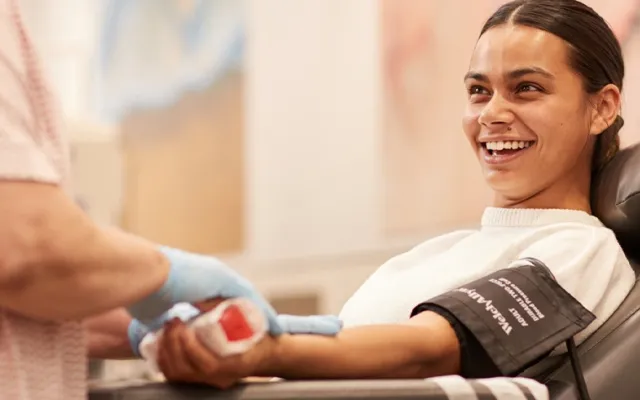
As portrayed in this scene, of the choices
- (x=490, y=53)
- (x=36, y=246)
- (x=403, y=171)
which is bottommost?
(x=403, y=171)

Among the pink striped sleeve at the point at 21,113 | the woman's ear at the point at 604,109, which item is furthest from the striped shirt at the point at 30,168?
the woman's ear at the point at 604,109

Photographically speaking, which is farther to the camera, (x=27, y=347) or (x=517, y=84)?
(x=517, y=84)

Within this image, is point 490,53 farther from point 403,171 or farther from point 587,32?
point 403,171

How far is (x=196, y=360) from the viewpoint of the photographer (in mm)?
1016

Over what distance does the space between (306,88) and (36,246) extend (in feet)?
9.40

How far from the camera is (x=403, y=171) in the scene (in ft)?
10.8

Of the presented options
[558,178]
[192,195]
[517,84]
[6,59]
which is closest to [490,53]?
[517,84]

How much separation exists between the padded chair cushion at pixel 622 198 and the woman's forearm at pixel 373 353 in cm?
47

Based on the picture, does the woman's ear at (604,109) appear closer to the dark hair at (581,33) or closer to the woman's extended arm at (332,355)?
the dark hair at (581,33)

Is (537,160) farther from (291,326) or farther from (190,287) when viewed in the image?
(190,287)

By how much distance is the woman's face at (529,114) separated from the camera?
1.68m

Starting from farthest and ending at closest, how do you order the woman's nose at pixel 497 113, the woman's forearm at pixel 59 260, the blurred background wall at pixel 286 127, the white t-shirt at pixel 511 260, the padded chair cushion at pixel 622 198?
1. the blurred background wall at pixel 286 127
2. the woman's nose at pixel 497 113
3. the padded chair cushion at pixel 622 198
4. the white t-shirt at pixel 511 260
5. the woman's forearm at pixel 59 260

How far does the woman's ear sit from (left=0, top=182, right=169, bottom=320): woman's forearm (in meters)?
1.03

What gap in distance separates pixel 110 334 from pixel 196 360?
0.88ft
